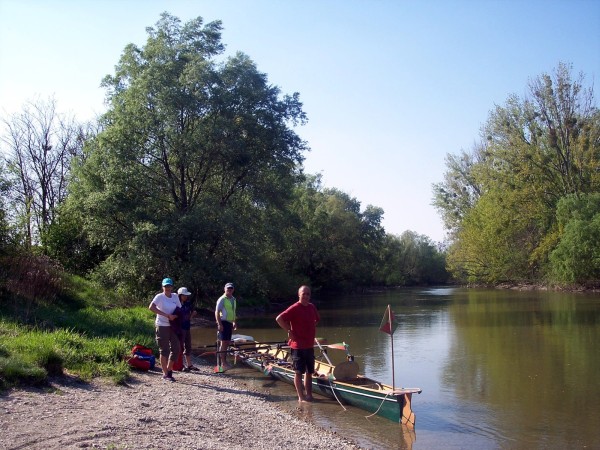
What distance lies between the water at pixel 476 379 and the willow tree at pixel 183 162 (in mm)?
4600

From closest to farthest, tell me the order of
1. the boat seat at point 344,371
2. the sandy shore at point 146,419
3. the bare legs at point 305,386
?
the sandy shore at point 146,419 → the bare legs at point 305,386 → the boat seat at point 344,371

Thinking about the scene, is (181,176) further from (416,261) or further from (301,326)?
(416,261)

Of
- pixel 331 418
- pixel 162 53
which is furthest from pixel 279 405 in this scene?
pixel 162 53

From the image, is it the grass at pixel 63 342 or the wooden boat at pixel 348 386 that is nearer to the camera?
the grass at pixel 63 342

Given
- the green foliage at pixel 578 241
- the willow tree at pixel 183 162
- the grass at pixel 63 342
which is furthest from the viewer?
the green foliage at pixel 578 241

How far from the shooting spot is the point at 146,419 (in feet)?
26.7

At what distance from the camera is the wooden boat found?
33.1 feet

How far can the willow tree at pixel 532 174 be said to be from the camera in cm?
4841

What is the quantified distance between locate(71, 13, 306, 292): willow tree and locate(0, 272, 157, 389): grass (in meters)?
7.20

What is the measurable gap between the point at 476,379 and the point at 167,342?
768 cm

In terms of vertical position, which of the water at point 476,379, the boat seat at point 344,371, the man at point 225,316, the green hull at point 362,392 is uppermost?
the man at point 225,316

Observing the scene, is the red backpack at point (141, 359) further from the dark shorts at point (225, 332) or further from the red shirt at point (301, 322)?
the red shirt at point (301, 322)

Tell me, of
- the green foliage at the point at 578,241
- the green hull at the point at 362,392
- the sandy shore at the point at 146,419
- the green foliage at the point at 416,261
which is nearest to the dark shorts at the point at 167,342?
the sandy shore at the point at 146,419

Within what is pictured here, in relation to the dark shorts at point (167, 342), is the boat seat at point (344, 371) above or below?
below
